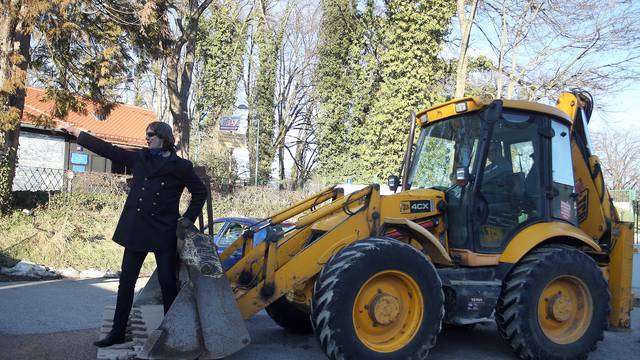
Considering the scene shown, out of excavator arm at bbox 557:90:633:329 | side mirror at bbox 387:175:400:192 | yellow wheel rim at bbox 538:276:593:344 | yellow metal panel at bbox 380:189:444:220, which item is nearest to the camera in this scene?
yellow metal panel at bbox 380:189:444:220

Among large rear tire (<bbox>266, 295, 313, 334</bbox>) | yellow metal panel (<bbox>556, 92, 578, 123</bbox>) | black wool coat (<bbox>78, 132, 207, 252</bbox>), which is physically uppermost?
yellow metal panel (<bbox>556, 92, 578, 123</bbox>)

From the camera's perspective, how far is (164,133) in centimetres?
495

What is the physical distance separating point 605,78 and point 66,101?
20.0m

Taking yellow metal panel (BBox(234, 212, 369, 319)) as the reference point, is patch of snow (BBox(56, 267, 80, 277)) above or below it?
below

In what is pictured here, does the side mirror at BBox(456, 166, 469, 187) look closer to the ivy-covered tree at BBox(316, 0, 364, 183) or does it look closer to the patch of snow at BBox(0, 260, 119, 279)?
the patch of snow at BBox(0, 260, 119, 279)

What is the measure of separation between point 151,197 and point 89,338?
77.6 inches

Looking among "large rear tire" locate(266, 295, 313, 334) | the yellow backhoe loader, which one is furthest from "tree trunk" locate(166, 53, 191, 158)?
the yellow backhoe loader

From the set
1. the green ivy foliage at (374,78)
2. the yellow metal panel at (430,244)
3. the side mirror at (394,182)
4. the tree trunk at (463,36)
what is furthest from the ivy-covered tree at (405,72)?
the yellow metal panel at (430,244)

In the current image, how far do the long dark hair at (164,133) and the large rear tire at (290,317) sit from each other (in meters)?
2.18

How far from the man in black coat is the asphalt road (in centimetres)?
83

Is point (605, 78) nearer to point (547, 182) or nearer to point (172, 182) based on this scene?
point (547, 182)

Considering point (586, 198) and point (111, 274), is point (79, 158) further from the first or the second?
point (586, 198)

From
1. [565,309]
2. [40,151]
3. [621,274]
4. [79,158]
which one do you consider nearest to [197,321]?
[565,309]

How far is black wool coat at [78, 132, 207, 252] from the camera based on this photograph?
15.7ft
